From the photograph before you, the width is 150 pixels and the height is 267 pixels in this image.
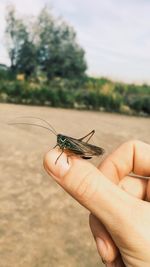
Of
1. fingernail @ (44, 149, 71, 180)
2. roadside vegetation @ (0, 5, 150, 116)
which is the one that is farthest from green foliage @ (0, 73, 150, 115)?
fingernail @ (44, 149, 71, 180)

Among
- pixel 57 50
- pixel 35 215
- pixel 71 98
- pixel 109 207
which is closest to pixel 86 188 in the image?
pixel 109 207

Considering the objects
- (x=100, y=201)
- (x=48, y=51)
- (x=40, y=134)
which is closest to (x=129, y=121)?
(x=40, y=134)

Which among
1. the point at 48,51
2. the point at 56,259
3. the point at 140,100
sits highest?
the point at 48,51

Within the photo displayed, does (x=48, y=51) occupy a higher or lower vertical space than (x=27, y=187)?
higher

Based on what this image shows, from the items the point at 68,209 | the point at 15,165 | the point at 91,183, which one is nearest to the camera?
the point at 91,183

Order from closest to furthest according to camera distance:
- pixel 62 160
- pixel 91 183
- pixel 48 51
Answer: pixel 62 160 < pixel 91 183 < pixel 48 51

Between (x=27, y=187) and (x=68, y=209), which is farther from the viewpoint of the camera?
(x=27, y=187)

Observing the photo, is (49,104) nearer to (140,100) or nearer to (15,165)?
(140,100)

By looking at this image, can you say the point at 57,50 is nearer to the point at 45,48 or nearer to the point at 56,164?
the point at 45,48
